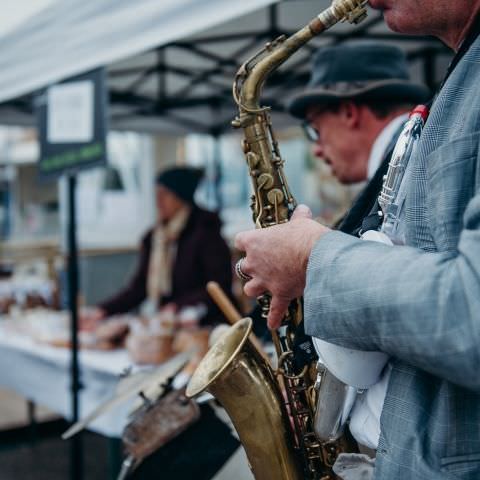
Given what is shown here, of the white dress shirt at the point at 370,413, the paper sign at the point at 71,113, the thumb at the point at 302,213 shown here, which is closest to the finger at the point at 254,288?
the thumb at the point at 302,213

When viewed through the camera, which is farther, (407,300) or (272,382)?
(272,382)

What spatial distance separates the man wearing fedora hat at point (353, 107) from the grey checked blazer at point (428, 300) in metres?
1.30

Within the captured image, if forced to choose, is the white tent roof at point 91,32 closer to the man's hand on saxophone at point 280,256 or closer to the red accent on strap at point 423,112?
the red accent on strap at point 423,112

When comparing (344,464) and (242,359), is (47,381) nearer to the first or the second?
(242,359)

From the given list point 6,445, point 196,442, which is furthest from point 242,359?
point 6,445

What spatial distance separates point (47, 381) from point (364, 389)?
9.09 ft

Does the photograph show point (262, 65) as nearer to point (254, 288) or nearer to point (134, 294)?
point (254, 288)

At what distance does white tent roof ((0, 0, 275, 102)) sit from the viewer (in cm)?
199

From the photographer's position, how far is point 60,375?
141 inches

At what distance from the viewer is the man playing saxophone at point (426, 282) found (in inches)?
37.8

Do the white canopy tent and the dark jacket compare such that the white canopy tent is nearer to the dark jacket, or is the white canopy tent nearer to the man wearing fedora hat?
the man wearing fedora hat

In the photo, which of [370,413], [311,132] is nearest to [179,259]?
[311,132]

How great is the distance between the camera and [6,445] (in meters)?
5.32

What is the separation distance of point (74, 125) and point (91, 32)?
70cm
